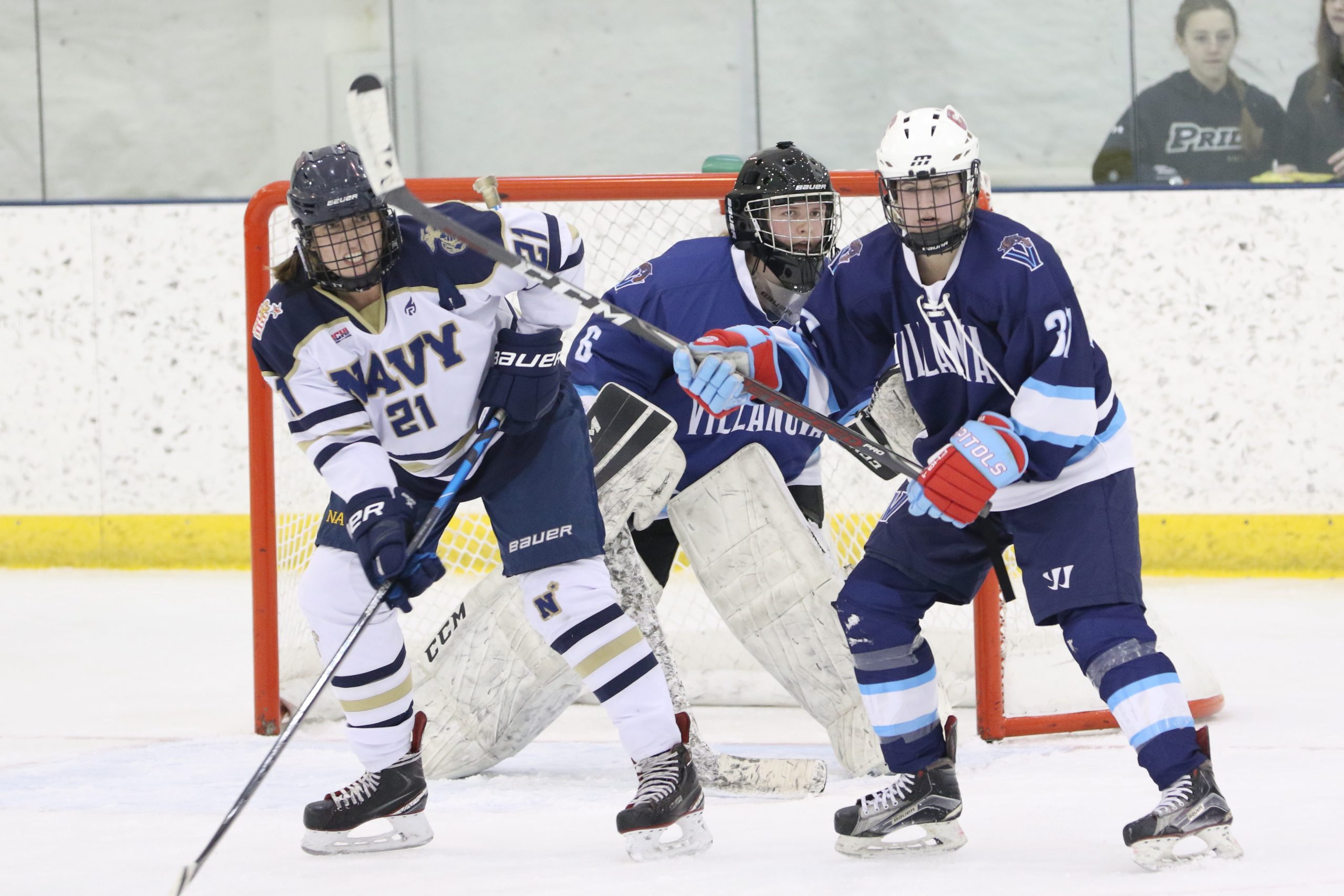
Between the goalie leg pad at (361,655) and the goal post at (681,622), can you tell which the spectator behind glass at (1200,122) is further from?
the goalie leg pad at (361,655)

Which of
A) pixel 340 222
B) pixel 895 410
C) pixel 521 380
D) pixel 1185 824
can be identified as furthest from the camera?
pixel 895 410

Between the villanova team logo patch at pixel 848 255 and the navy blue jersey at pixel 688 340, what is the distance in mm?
582

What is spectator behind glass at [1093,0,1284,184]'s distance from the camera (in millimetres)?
4645

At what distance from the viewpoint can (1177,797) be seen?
188 cm

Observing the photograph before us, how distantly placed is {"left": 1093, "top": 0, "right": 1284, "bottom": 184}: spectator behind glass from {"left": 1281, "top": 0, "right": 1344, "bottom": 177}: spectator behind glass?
6 centimetres

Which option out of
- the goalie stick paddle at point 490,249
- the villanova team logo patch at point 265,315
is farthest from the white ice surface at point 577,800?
the villanova team logo patch at point 265,315

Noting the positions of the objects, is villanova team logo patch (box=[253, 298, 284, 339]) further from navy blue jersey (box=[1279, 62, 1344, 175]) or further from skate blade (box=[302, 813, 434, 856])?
navy blue jersey (box=[1279, 62, 1344, 175])

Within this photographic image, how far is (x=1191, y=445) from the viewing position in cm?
448

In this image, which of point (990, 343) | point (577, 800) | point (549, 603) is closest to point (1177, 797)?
point (990, 343)

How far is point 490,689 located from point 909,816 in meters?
0.86

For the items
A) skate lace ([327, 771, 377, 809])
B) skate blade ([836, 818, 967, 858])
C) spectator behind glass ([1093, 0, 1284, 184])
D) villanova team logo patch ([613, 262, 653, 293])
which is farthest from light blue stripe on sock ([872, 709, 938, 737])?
spectator behind glass ([1093, 0, 1284, 184])

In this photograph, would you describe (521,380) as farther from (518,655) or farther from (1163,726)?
(1163,726)

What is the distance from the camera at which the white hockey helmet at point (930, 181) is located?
196cm

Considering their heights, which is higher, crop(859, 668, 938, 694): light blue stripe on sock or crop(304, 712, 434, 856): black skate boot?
crop(859, 668, 938, 694): light blue stripe on sock
